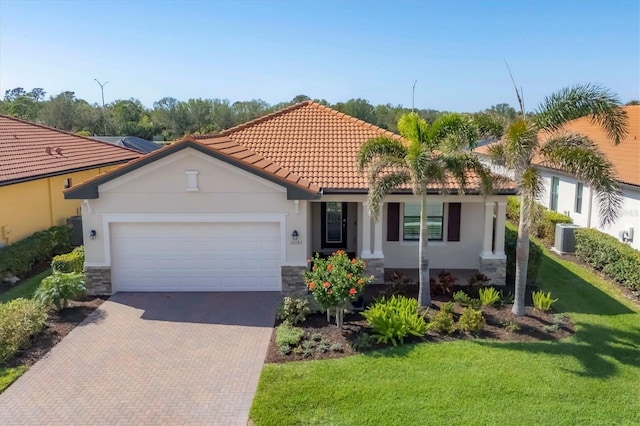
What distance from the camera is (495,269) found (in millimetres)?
15398

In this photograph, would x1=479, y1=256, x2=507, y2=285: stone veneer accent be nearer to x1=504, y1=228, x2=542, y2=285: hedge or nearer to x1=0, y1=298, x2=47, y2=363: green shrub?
x1=504, y1=228, x2=542, y2=285: hedge

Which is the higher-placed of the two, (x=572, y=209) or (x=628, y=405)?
(x=572, y=209)

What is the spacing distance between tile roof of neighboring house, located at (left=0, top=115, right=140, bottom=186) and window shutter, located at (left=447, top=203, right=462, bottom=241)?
14.1 meters

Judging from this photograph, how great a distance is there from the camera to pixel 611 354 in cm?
1060

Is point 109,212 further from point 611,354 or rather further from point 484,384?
point 611,354

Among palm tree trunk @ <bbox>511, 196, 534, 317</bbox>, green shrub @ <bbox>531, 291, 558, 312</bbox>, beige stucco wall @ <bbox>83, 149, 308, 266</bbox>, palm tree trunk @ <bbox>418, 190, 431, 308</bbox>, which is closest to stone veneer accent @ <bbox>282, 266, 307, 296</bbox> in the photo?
beige stucco wall @ <bbox>83, 149, 308, 266</bbox>

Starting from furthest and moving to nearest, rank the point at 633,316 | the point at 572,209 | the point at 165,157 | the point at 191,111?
1. the point at 191,111
2. the point at 572,209
3. the point at 165,157
4. the point at 633,316

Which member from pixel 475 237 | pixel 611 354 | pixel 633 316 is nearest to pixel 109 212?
pixel 475 237

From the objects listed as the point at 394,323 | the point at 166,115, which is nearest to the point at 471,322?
the point at 394,323

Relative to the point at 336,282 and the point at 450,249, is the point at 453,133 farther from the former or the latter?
the point at 450,249

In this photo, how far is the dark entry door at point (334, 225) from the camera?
17516 mm

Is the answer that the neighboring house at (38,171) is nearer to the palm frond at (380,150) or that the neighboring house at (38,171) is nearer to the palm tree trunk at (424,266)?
the palm frond at (380,150)

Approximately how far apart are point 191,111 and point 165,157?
212 feet

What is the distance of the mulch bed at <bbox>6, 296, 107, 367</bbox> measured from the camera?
1052 centimetres
